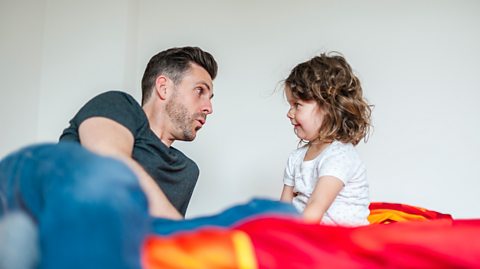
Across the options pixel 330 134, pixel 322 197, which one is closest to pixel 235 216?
pixel 322 197

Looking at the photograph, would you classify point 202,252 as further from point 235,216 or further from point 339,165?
point 339,165

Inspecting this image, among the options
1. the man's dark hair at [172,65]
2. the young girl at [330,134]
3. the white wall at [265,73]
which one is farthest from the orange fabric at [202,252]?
the white wall at [265,73]

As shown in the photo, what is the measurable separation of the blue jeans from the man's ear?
96 cm

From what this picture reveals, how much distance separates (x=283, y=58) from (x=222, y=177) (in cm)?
61

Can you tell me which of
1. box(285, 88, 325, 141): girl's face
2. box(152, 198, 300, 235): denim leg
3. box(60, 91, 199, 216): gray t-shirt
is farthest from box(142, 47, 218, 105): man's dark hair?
box(152, 198, 300, 235): denim leg

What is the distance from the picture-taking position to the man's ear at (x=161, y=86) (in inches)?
59.2

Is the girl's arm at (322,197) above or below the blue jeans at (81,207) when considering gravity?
below

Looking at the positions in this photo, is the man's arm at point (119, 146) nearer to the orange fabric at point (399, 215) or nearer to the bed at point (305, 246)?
the bed at point (305, 246)

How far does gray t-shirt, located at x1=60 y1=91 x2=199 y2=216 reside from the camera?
115 cm

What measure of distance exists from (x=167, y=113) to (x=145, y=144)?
0.84 ft

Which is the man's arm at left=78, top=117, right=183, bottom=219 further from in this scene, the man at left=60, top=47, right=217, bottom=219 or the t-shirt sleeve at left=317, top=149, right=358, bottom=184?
the t-shirt sleeve at left=317, top=149, right=358, bottom=184

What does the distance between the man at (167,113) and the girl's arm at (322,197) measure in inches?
14.2

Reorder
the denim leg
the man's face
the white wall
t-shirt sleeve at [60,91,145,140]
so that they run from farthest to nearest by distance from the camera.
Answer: the white wall < the man's face < t-shirt sleeve at [60,91,145,140] < the denim leg

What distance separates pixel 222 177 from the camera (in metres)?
2.12
